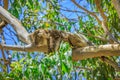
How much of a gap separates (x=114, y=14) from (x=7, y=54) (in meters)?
1.96

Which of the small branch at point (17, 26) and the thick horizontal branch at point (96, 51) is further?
the small branch at point (17, 26)

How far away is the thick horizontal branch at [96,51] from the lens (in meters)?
2.69

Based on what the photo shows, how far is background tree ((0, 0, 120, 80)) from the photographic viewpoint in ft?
8.52

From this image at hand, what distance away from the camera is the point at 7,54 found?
510 cm

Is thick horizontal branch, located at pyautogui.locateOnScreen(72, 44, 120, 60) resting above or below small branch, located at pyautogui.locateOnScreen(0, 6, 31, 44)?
below

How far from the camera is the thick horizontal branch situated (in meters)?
2.69

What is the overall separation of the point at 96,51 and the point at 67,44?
257mm

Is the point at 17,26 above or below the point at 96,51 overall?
above

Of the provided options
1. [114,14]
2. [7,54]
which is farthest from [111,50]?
[7,54]

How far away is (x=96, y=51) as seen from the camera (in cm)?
271

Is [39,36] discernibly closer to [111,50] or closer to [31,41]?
[31,41]

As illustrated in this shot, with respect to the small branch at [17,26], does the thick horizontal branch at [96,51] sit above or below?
below

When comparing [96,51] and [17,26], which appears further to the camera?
[17,26]

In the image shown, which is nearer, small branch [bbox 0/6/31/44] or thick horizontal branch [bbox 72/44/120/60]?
thick horizontal branch [bbox 72/44/120/60]
